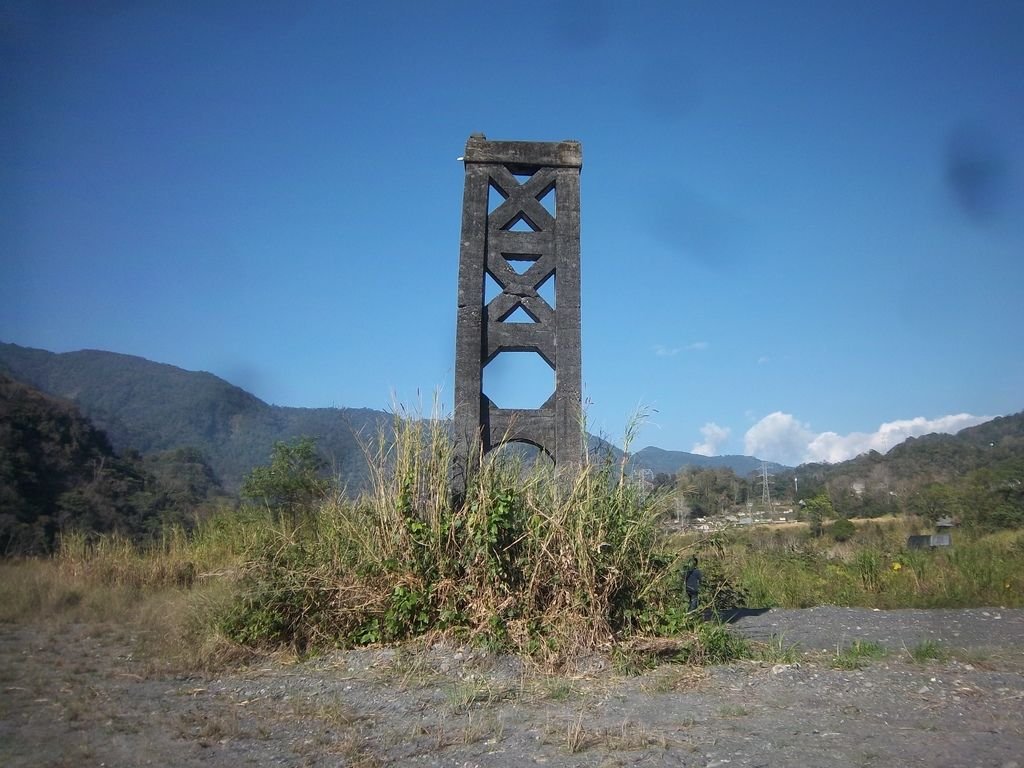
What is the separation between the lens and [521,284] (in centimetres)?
759

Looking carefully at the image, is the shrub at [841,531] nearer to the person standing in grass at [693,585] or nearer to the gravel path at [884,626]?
the gravel path at [884,626]

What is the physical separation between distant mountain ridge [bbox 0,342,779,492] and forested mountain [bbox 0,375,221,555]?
11806 mm

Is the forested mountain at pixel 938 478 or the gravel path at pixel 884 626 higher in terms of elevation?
the forested mountain at pixel 938 478

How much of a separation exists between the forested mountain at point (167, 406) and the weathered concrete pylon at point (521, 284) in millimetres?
20965

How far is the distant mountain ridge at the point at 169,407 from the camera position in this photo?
30.1 metres

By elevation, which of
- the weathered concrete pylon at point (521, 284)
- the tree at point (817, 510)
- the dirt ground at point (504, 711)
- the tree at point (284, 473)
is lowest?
the dirt ground at point (504, 711)

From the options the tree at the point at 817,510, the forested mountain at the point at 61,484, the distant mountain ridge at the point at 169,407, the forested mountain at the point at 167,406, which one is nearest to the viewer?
the forested mountain at the point at 61,484

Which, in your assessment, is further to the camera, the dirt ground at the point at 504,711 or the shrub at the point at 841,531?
the shrub at the point at 841,531

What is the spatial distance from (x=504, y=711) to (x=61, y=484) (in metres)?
11.4

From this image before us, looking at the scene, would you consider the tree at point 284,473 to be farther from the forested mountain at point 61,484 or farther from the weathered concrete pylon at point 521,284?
the weathered concrete pylon at point 521,284

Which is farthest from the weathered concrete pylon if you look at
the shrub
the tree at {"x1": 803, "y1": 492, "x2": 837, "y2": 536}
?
the tree at {"x1": 803, "y1": 492, "x2": 837, "y2": 536}

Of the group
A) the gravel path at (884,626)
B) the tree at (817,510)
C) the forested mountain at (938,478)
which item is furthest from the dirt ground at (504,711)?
the tree at (817,510)

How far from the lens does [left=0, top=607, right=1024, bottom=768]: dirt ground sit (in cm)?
361

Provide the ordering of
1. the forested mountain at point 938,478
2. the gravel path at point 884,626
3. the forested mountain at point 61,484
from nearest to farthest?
the gravel path at point 884,626, the forested mountain at point 61,484, the forested mountain at point 938,478
